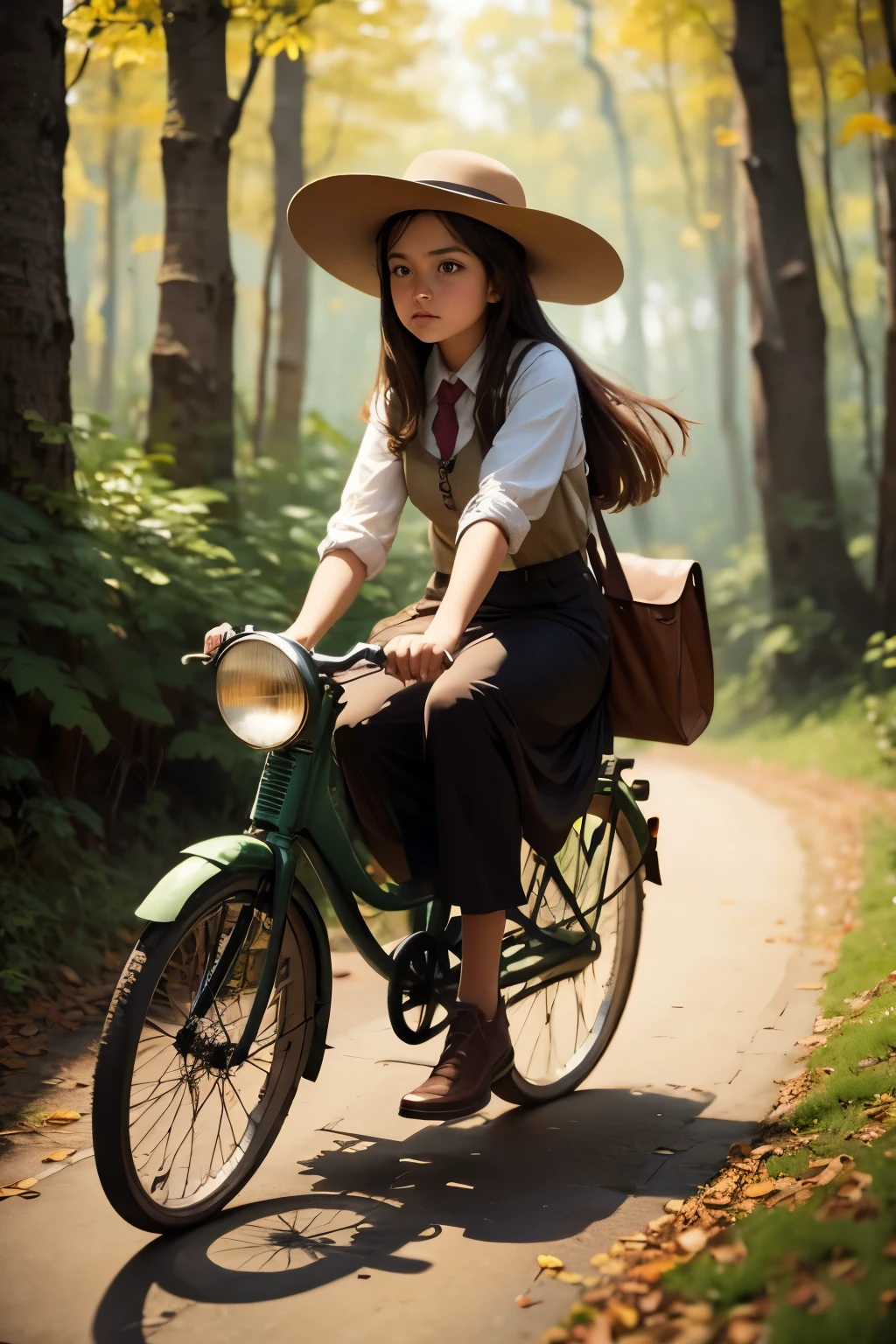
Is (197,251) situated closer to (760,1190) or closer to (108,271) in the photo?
(760,1190)

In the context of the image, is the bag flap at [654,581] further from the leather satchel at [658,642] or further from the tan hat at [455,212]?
the tan hat at [455,212]

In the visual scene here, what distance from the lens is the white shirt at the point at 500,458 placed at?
124 inches

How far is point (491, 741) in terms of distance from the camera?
3088 millimetres

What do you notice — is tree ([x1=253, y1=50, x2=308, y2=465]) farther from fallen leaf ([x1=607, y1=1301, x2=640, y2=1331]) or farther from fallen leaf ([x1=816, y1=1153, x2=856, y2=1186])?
fallen leaf ([x1=607, y1=1301, x2=640, y2=1331])

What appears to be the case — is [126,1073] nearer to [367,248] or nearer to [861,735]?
[367,248]

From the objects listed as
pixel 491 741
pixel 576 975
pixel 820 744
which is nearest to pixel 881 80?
pixel 820 744

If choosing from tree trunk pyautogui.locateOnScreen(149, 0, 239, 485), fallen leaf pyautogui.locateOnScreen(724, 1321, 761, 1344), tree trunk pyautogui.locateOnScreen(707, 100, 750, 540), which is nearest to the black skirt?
fallen leaf pyautogui.locateOnScreen(724, 1321, 761, 1344)

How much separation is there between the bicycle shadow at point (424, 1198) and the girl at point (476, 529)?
0.82 ft

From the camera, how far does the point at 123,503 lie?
5.81 metres

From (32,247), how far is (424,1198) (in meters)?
3.99

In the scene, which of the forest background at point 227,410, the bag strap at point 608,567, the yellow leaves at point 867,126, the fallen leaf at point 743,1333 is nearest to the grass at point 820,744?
the forest background at point 227,410

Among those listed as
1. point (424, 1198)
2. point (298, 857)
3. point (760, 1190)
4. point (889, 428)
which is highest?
point (889, 428)

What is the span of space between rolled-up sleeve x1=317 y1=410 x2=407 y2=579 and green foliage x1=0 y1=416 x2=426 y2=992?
1635 mm

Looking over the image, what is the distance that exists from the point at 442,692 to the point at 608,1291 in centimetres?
128
